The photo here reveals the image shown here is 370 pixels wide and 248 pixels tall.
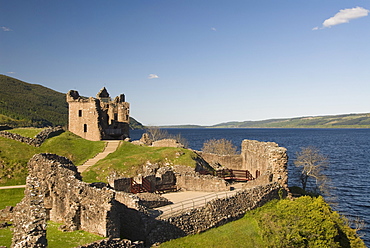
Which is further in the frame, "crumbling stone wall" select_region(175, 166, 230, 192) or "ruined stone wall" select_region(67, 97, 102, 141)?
"ruined stone wall" select_region(67, 97, 102, 141)

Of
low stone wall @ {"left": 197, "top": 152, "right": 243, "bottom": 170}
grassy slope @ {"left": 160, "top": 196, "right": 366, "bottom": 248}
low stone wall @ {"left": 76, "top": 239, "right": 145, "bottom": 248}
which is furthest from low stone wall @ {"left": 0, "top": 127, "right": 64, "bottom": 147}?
low stone wall @ {"left": 76, "top": 239, "right": 145, "bottom": 248}

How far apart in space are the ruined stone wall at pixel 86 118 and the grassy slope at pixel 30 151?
5.36m

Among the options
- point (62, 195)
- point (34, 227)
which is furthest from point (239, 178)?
point (34, 227)

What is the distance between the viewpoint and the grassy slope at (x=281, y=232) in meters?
19.0

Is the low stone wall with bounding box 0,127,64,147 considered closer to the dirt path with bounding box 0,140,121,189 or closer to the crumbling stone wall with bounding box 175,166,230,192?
the dirt path with bounding box 0,140,121,189

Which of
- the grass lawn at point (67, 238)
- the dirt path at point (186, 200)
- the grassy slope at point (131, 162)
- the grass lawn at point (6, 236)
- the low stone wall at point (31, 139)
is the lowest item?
the dirt path at point (186, 200)

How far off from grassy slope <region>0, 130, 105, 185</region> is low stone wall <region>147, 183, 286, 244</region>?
50.3ft

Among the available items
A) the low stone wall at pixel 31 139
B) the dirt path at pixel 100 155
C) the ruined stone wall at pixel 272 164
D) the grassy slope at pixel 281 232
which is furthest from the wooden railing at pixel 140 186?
the low stone wall at pixel 31 139

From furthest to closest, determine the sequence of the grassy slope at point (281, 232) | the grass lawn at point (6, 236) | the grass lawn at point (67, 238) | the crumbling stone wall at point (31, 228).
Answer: the grassy slope at point (281, 232) < the grass lawn at point (67, 238) < the grass lawn at point (6, 236) < the crumbling stone wall at point (31, 228)

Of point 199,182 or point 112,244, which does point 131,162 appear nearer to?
point 199,182

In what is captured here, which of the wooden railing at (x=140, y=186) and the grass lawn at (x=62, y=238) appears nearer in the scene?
the grass lawn at (x=62, y=238)

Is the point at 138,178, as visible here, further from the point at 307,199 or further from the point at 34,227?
the point at 34,227

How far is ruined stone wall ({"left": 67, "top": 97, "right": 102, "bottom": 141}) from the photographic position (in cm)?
4816

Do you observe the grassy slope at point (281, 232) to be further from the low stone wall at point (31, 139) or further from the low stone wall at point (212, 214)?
the low stone wall at point (31, 139)
